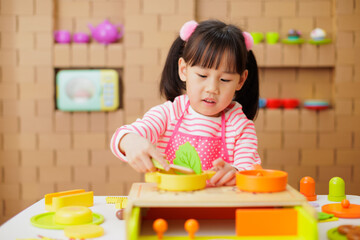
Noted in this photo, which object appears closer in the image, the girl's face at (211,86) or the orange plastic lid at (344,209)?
the orange plastic lid at (344,209)

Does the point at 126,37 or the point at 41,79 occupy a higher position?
the point at 126,37

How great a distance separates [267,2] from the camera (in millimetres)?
2611

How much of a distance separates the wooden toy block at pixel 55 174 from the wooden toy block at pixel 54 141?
13 cm

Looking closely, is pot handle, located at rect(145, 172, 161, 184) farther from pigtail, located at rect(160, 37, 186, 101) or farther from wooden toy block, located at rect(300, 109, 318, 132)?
wooden toy block, located at rect(300, 109, 318, 132)

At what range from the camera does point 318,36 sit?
2.48 m

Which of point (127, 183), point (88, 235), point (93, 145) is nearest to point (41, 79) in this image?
point (93, 145)

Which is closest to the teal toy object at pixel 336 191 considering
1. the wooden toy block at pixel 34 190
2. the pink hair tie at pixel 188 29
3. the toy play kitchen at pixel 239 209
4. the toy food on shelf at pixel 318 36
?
the toy play kitchen at pixel 239 209

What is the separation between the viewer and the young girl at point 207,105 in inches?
42.3

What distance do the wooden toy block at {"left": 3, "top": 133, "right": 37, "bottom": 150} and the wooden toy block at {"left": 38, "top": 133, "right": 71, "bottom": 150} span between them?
4 cm

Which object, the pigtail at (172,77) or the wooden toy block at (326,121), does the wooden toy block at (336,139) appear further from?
the pigtail at (172,77)

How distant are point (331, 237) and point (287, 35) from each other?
2.06 metres

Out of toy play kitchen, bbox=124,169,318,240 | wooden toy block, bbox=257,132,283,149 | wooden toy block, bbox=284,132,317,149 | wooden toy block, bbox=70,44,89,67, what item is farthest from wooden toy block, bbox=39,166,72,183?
toy play kitchen, bbox=124,169,318,240

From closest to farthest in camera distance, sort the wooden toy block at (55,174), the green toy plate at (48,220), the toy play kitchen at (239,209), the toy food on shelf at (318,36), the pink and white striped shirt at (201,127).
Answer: the toy play kitchen at (239,209) < the green toy plate at (48,220) < the pink and white striped shirt at (201,127) < the toy food on shelf at (318,36) < the wooden toy block at (55,174)

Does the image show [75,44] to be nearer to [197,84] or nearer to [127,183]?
[127,183]
